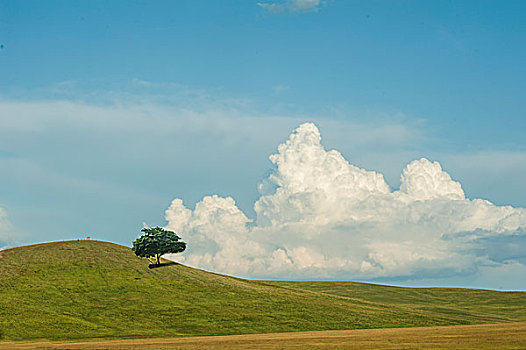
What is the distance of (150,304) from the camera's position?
111 m

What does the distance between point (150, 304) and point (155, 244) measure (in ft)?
120

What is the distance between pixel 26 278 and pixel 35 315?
89.8 ft

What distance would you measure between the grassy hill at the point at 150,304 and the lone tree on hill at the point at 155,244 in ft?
9.91

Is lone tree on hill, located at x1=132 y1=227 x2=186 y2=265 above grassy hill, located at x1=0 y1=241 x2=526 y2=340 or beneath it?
above

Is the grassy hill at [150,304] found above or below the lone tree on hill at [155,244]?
below

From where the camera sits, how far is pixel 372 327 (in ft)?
333

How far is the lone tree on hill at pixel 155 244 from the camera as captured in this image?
14562cm

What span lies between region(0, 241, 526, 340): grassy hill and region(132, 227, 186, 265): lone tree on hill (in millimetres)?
3020

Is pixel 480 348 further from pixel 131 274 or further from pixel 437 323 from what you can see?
pixel 131 274

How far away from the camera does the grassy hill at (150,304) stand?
93.8m

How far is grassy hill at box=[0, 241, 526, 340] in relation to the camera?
308ft

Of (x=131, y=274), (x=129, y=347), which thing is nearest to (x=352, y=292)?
(x=131, y=274)

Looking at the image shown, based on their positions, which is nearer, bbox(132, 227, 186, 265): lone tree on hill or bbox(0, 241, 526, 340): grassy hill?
bbox(0, 241, 526, 340): grassy hill

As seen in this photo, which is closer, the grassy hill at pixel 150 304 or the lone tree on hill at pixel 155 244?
the grassy hill at pixel 150 304
